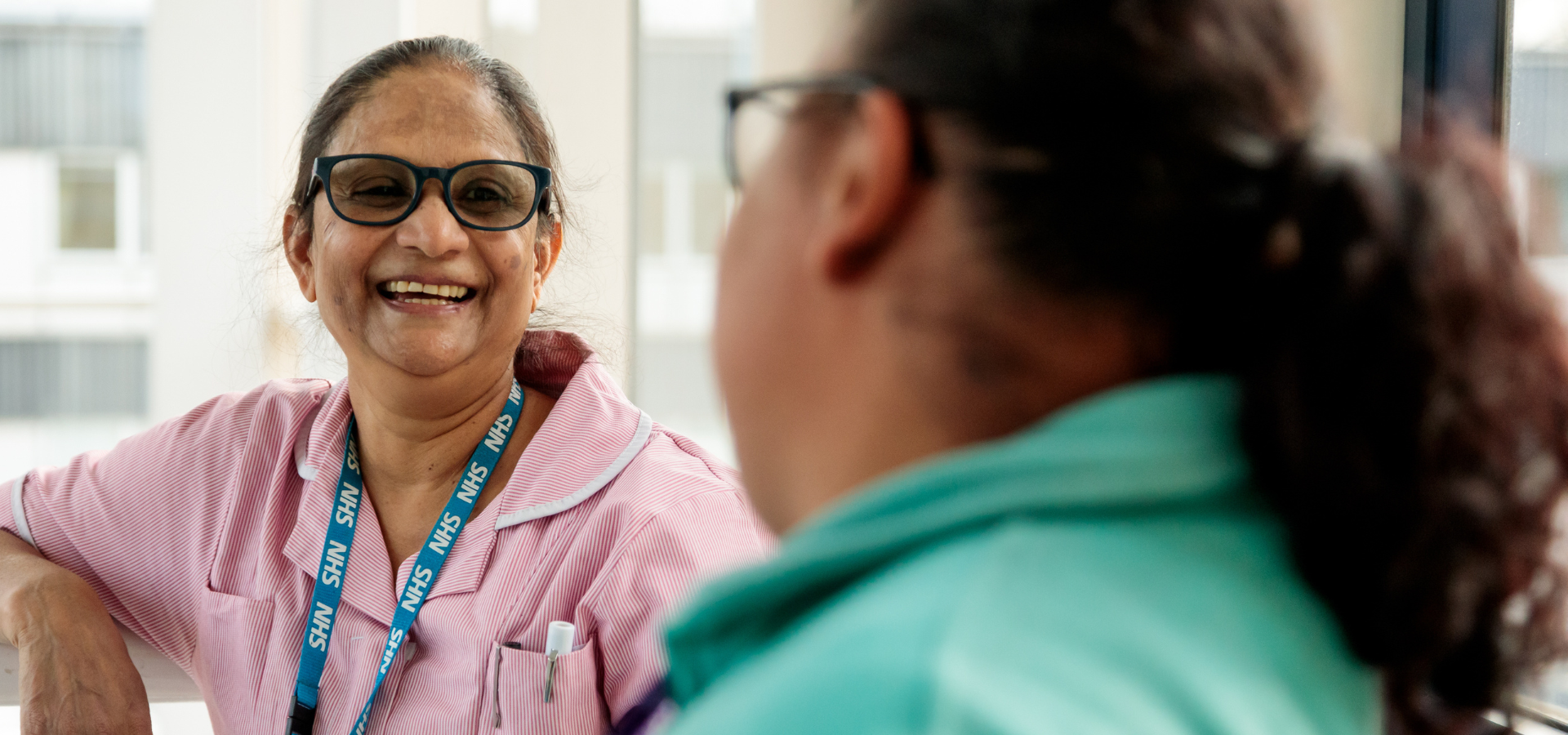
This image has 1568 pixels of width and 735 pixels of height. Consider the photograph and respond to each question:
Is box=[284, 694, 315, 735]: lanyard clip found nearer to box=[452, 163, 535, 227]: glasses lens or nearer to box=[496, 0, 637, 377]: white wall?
box=[452, 163, 535, 227]: glasses lens

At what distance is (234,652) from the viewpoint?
Answer: 1.57 meters

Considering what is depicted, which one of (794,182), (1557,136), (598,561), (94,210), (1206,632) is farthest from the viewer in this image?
(94,210)

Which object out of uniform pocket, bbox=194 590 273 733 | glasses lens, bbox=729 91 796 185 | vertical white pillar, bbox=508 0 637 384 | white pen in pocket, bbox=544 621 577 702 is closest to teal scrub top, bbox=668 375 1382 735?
glasses lens, bbox=729 91 796 185

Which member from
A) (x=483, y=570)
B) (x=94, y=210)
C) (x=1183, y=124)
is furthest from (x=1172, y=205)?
(x=94, y=210)

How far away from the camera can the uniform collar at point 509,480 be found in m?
1.46

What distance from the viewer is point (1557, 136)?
70.8 inches

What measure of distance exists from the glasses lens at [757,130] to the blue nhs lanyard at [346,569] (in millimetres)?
973

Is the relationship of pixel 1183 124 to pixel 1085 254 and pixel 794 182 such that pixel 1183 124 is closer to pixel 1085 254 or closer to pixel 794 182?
pixel 1085 254

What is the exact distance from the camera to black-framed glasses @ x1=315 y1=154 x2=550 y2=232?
155cm

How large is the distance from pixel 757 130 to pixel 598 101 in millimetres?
2434

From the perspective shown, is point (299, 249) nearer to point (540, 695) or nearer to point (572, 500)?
point (572, 500)

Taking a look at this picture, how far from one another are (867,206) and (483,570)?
1.08 metres

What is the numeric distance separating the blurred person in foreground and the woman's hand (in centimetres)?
130

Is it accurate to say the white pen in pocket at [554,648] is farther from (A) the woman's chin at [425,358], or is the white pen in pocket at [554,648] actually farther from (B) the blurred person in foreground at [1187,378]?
(B) the blurred person in foreground at [1187,378]
